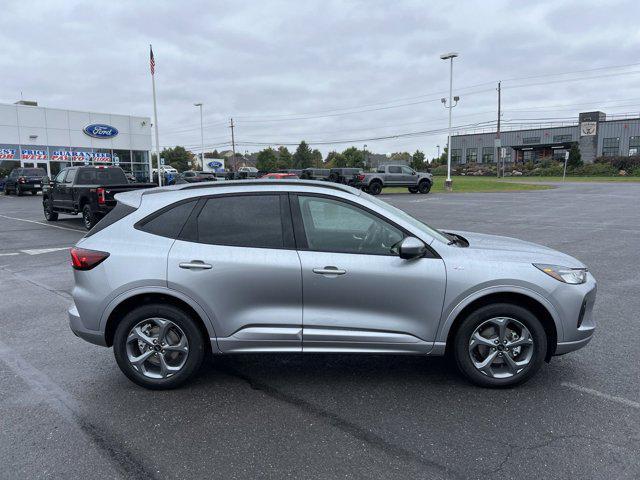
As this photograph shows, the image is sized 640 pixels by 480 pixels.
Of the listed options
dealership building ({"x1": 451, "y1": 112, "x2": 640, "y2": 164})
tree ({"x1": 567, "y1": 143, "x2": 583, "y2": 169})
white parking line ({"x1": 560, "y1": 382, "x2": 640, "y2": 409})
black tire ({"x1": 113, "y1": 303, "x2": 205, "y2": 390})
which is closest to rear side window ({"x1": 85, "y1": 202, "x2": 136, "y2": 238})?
black tire ({"x1": 113, "y1": 303, "x2": 205, "y2": 390})

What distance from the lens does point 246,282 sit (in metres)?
3.77

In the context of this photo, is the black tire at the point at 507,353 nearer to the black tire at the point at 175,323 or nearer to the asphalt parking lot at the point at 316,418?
the asphalt parking lot at the point at 316,418

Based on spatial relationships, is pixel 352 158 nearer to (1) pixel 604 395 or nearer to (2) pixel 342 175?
(2) pixel 342 175

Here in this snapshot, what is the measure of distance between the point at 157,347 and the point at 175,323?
26 centimetres

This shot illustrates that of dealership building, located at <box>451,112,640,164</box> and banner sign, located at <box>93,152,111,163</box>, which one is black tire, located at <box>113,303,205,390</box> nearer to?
banner sign, located at <box>93,152,111,163</box>

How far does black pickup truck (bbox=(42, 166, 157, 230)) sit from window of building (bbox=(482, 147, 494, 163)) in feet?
267

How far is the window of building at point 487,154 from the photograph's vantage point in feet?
287

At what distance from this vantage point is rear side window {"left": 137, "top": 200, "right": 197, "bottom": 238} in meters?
3.98

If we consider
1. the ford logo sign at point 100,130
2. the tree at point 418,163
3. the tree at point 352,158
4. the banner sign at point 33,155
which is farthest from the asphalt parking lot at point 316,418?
the tree at point 352,158

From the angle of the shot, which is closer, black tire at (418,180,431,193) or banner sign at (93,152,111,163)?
black tire at (418,180,431,193)

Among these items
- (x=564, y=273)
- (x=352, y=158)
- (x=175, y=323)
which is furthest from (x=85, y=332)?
(x=352, y=158)

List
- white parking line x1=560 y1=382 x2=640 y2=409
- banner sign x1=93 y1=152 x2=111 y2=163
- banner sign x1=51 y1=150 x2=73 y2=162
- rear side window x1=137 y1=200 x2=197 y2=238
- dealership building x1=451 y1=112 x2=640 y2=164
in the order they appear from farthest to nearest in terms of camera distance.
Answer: dealership building x1=451 y1=112 x2=640 y2=164, banner sign x1=93 y1=152 x2=111 y2=163, banner sign x1=51 y1=150 x2=73 y2=162, rear side window x1=137 y1=200 x2=197 y2=238, white parking line x1=560 y1=382 x2=640 y2=409

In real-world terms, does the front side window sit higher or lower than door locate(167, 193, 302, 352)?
higher

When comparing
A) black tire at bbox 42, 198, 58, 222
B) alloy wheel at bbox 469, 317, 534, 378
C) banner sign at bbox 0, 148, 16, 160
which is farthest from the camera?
banner sign at bbox 0, 148, 16, 160
